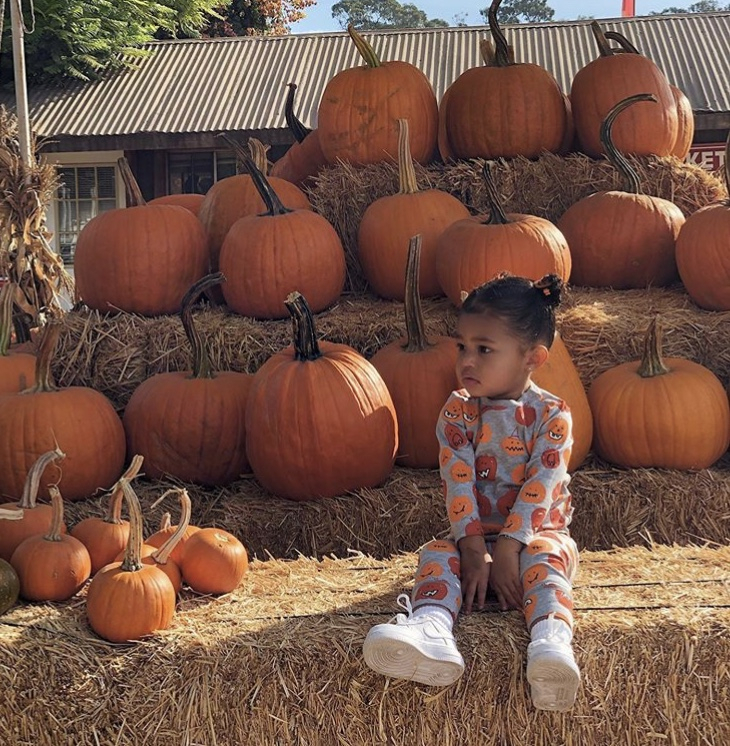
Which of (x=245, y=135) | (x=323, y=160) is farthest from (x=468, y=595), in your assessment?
(x=245, y=135)

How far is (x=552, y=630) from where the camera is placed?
219 cm

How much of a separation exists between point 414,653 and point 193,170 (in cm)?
1161

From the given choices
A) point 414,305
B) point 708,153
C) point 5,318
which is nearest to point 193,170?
point 708,153

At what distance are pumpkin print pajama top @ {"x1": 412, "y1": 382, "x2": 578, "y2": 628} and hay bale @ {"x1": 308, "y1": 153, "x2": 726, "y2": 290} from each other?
82.8 inches

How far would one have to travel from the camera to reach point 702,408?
11.9 ft

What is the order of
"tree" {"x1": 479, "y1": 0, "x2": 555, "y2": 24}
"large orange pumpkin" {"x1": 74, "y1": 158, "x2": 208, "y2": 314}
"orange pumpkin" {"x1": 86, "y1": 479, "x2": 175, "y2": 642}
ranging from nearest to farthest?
"orange pumpkin" {"x1": 86, "y1": 479, "x2": 175, "y2": 642} → "large orange pumpkin" {"x1": 74, "y1": 158, "x2": 208, "y2": 314} → "tree" {"x1": 479, "y1": 0, "x2": 555, "y2": 24}

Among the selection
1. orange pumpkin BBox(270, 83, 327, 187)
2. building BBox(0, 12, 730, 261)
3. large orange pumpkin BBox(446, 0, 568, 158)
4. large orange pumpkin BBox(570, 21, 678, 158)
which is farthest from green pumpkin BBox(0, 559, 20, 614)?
building BBox(0, 12, 730, 261)

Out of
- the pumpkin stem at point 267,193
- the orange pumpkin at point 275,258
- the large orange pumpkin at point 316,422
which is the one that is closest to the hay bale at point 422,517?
the large orange pumpkin at point 316,422

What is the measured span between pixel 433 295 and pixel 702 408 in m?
1.24

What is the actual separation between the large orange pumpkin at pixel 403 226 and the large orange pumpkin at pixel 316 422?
2.64 ft

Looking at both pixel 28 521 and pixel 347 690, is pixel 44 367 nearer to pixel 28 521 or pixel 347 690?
pixel 28 521

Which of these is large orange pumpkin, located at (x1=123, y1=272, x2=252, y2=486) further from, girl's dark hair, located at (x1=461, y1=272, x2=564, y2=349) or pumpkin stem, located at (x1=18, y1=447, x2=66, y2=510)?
girl's dark hair, located at (x1=461, y1=272, x2=564, y2=349)

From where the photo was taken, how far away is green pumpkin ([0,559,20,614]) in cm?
254

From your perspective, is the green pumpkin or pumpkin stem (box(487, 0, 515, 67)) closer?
the green pumpkin
